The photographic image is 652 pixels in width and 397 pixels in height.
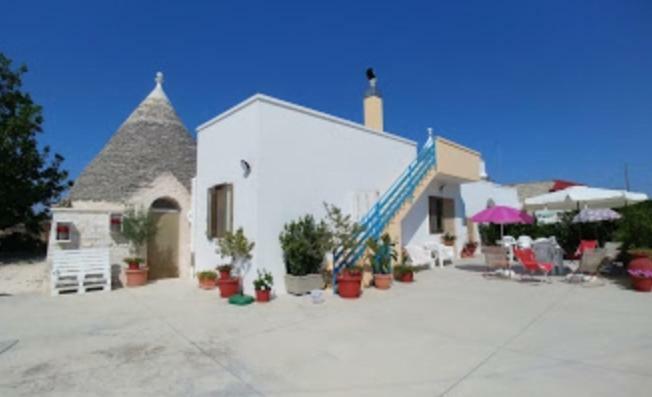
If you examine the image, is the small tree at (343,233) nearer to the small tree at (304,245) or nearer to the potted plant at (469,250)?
the small tree at (304,245)

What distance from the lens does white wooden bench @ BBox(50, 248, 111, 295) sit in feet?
30.6

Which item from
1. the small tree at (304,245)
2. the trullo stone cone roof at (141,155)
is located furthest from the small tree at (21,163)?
the small tree at (304,245)

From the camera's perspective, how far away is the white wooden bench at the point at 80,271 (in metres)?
9.33

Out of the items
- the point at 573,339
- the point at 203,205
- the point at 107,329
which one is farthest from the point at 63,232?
the point at 573,339

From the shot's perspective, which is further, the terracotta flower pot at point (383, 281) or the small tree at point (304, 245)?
the terracotta flower pot at point (383, 281)

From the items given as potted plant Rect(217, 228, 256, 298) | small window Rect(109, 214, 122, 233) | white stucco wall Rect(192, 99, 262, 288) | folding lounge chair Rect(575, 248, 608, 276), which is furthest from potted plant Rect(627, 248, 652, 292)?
small window Rect(109, 214, 122, 233)

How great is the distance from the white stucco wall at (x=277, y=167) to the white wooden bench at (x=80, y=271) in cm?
253

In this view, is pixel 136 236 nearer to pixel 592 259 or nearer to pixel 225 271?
pixel 225 271

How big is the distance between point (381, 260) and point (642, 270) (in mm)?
5985

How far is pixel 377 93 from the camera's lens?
555 inches

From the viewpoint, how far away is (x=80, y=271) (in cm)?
959

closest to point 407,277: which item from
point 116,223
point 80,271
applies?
point 80,271

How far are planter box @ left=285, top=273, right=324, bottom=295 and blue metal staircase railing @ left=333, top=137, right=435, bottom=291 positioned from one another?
1.55 ft

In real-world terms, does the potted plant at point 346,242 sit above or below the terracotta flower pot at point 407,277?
above
